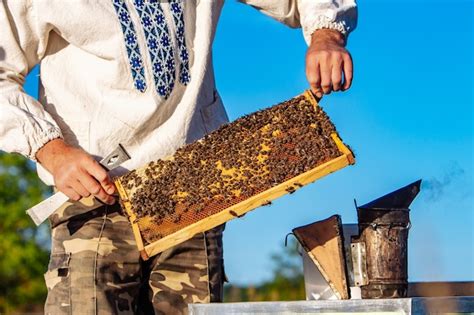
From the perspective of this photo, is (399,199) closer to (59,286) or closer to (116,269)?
(116,269)

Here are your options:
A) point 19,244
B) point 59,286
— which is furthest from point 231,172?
point 19,244

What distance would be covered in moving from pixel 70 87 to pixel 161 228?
2.76ft

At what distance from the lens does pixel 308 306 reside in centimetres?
320

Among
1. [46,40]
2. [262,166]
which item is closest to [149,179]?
[262,166]

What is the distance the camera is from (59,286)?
12.6 feet

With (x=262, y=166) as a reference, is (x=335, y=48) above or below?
above

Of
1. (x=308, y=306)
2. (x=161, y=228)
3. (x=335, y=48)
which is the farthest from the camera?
(x=335, y=48)

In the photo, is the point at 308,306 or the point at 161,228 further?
the point at 161,228

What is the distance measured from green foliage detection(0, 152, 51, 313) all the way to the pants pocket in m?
27.7

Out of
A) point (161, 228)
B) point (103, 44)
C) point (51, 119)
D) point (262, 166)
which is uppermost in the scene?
point (103, 44)

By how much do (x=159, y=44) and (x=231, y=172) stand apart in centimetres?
72

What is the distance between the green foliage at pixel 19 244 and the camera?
106 feet

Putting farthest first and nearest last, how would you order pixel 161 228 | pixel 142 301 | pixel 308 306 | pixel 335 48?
pixel 142 301
pixel 335 48
pixel 161 228
pixel 308 306

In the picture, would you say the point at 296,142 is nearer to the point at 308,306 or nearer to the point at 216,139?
the point at 216,139
